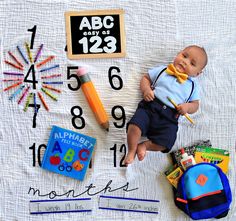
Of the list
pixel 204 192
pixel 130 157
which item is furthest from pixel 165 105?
pixel 204 192

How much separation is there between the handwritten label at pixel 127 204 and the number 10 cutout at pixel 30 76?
Result: 0.30m

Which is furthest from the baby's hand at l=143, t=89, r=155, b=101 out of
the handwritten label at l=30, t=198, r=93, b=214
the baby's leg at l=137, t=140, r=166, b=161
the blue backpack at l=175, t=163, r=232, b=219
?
the handwritten label at l=30, t=198, r=93, b=214

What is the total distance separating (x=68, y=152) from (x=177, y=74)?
38 cm

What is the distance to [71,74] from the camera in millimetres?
1124

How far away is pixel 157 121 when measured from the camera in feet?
3.50

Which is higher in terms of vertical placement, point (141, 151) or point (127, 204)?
point (141, 151)

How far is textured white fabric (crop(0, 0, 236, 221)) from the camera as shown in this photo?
3.67 feet

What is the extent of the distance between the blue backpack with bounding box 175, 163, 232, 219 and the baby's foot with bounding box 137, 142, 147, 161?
144 mm

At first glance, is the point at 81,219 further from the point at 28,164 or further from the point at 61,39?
the point at 61,39

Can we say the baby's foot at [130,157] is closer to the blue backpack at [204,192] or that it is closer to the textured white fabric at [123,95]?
the textured white fabric at [123,95]

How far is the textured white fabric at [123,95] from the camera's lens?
1.12m

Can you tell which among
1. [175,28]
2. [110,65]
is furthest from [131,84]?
[175,28]

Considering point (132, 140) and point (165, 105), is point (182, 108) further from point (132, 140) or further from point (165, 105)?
point (132, 140)

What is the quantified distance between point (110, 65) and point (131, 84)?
82 mm
